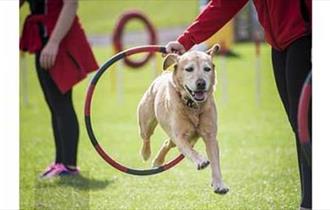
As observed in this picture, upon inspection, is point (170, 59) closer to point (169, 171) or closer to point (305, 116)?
point (305, 116)

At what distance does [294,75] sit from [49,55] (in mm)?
1577

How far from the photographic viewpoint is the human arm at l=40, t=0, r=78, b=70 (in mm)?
4102

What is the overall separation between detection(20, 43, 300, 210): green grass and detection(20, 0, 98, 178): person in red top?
0.62 feet

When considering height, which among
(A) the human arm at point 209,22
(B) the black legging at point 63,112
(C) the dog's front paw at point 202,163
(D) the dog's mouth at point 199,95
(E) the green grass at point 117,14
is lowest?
(E) the green grass at point 117,14

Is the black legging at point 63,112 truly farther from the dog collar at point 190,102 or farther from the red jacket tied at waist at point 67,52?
the dog collar at point 190,102

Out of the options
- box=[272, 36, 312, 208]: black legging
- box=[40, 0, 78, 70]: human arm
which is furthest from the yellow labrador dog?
box=[40, 0, 78, 70]: human arm

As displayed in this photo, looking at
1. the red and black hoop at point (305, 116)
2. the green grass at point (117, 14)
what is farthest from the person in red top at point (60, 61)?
the green grass at point (117, 14)

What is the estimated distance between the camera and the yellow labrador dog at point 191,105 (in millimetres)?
2924

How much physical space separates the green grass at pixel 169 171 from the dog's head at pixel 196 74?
2.86ft

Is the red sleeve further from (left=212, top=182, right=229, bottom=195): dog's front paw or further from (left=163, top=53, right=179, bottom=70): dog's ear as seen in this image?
(left=212, top=182, right=229, bottom=195): dog's front paw
